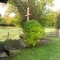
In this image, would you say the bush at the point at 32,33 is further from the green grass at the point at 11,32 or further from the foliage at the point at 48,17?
the green grass at the point at 11,32

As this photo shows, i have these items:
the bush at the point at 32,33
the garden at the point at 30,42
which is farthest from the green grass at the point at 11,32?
the bush at the point at 32,33

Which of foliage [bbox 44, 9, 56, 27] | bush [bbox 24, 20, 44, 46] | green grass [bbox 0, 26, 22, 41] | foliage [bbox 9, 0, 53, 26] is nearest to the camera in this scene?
bush [bbox 24, 20, 44, 46]

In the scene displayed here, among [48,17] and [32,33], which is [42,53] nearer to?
[32,33]

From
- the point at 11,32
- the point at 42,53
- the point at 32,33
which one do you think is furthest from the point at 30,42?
the point at 11,32

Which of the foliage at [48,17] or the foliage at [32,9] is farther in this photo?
the foliage at [48,17]

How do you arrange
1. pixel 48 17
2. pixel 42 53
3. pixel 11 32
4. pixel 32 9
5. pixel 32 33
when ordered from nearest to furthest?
1. pixel 42 53
2. pixel 32 33
3. pixel 32 9
4. pixel 48 17
5. pixel 11 32

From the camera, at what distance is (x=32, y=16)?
50.4ft

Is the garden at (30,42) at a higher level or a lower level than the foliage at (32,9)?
lower

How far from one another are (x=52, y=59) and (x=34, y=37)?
271 cm

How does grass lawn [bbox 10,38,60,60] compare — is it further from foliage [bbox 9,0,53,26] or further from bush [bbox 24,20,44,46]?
foliage [bbox 9,0,53,26]

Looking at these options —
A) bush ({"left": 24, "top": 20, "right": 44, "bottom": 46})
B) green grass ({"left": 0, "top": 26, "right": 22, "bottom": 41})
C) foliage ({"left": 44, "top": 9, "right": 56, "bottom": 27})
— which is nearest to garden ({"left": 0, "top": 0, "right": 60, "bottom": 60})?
bush ({"left": 24, "top": 20, "right": 44, "bottom": 46})

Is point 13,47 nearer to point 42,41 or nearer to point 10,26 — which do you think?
point 42,41

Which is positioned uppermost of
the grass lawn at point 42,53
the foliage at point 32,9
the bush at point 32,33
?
the foliage at point 32,9

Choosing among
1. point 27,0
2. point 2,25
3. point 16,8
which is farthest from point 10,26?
point 27,0
